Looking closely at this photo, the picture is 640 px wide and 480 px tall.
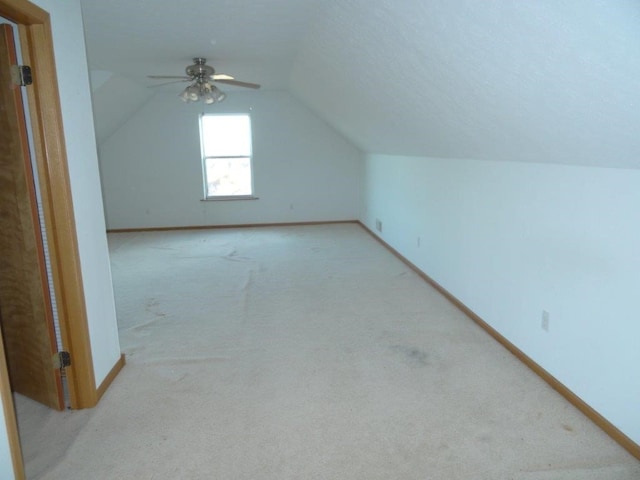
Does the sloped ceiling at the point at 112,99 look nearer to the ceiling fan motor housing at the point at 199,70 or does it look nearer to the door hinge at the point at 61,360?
the ceiling fan motor housing at the point at 199,70

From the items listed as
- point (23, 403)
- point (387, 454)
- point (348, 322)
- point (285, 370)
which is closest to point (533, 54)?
point (387, 454)

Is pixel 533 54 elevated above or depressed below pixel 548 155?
above

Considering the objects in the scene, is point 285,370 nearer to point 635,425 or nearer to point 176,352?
point 176,352

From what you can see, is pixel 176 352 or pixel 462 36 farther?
pixel 176 352

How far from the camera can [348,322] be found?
330cm

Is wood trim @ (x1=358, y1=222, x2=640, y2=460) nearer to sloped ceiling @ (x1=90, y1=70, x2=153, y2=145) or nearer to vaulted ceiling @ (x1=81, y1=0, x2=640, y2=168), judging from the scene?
vaulted ceiling @ (x1=81, y1=0, x2=640, y2=168)

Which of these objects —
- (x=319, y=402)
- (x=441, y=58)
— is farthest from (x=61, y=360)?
(x=441, y=58)

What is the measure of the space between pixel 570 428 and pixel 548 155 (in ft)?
4.43

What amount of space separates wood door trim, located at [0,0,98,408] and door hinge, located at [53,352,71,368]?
31mm

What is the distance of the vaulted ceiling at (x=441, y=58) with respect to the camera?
4.49ft

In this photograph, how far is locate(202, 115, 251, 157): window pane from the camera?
23.3 feet

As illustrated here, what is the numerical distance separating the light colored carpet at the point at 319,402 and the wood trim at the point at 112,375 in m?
0.04

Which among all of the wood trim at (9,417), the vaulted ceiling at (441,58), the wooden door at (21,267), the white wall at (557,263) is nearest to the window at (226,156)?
the vaulted ceiling at (441,58)

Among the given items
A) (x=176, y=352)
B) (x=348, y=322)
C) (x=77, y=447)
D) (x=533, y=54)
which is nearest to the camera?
(x=533, y=54)
